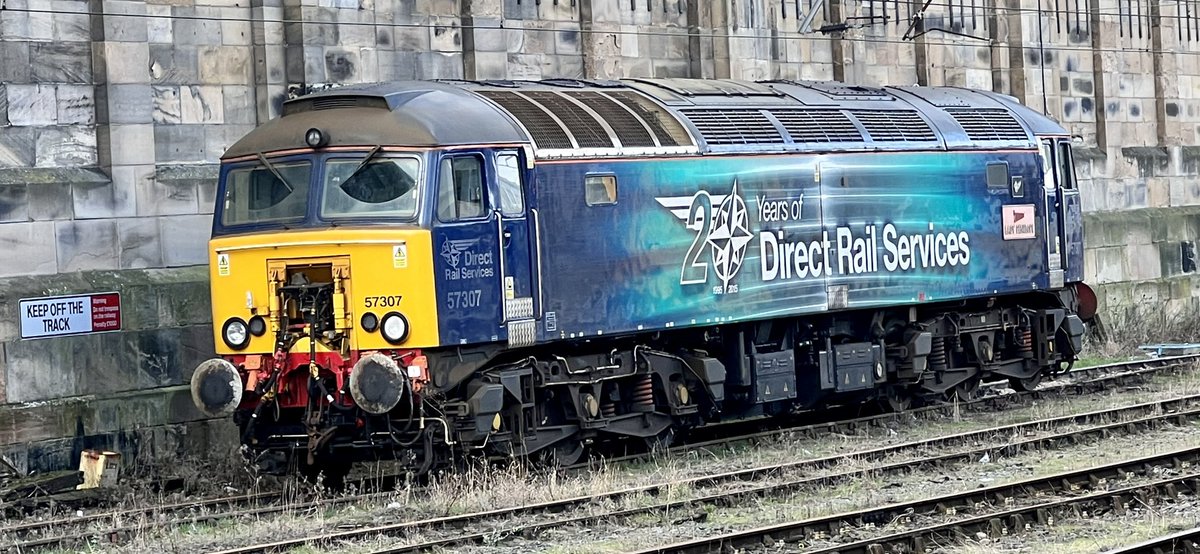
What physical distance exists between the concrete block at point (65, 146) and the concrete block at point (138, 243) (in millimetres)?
679

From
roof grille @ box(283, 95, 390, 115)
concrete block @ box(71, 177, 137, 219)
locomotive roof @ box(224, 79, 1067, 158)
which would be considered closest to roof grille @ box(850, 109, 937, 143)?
locomotive roof @ box(224, 79, 1067, 158)

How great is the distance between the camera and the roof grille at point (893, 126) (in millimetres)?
18672

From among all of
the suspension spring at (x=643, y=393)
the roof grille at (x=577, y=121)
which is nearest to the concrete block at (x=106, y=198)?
the roof grille at (x=577, y=121)

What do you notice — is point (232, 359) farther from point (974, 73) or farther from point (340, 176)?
point (974, 73)

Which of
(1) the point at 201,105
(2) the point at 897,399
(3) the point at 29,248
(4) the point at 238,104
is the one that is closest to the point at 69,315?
(3) the point at 29,248

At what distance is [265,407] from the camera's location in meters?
14.8

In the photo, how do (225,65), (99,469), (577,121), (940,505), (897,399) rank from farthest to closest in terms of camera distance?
(897,399) < (225,65) < (577,121) < (99,469) < (940,505)

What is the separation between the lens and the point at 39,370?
16641mm

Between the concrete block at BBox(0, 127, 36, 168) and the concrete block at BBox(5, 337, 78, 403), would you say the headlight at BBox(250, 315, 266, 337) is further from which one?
the concrete block at BBox(0, 127, 36, 168)

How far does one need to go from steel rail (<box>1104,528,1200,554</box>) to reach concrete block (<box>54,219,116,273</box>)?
1004 centimetres

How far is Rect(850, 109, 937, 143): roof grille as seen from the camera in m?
18.7

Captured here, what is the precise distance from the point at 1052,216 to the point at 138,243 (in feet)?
32.3

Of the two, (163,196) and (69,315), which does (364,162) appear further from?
(163,196)

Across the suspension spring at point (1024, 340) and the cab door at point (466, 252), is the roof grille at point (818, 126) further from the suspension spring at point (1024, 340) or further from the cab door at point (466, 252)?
the cab door at point (466, 252)
